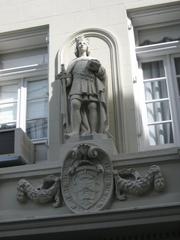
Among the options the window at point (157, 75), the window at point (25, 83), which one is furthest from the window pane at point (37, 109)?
the window at point (157, 75)

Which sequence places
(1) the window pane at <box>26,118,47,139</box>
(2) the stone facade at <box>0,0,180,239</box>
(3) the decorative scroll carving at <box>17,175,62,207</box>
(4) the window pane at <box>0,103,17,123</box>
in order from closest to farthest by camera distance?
(2) the stone facade at <box>0,0,180,239</box> < (3) the decorative scroll carving at <box>17,175,62,207</box> < (1) the window pane at <box>26,118,47,139</box> < (4) the window pane at <box>0,103,17,123</box>

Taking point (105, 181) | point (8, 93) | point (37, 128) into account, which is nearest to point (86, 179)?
point (105, 181)

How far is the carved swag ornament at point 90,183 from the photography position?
21.7ft

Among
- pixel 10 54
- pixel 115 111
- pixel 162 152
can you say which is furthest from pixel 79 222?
pixel 10 54

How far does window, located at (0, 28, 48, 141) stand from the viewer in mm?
8609

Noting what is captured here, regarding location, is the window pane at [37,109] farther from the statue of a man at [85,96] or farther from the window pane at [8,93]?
the statue of a man at [85,96]

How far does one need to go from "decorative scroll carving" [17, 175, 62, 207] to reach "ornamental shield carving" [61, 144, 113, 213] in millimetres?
114

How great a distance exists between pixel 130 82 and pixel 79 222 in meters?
2.61

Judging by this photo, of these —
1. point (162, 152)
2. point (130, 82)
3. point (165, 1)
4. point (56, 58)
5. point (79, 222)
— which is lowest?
point (79, 222)

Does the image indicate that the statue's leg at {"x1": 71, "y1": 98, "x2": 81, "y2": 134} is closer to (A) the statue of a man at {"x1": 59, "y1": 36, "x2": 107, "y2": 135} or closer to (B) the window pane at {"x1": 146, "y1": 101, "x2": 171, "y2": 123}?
(A) the statue of a man at {"x1": 59, "y1": 36, "x2": 107, "y2": 135}

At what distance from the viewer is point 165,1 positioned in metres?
8.59

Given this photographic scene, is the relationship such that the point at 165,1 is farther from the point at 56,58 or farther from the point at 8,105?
the point at 8,105

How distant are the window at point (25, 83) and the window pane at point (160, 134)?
72.7 inches

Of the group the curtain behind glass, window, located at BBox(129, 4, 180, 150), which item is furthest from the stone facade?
the curtain behind glass
